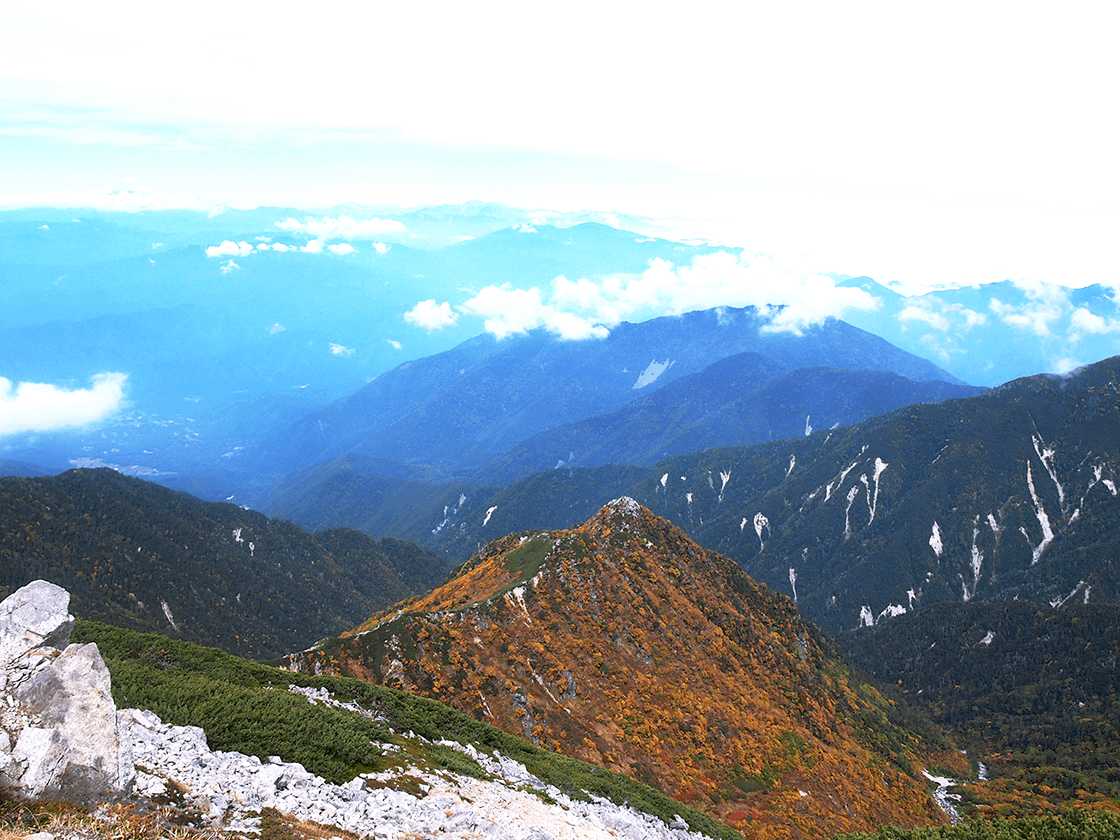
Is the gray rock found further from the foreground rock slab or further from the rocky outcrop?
the foreground rock slab

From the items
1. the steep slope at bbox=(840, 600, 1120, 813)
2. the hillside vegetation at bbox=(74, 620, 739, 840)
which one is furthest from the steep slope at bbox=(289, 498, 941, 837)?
the steep slope at bbox=(840, 600, 1120, 813)

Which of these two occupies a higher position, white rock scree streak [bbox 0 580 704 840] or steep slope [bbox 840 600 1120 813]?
white rock scree streak [bbox 0 580 704 840]

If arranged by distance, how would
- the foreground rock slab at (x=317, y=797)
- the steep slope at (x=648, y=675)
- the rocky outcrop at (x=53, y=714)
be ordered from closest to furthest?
1. the rocky outcrop at (x=53, y=714)
2. the foreground rock slab at (x=317, y=797)
3. the steep slope at (x=648, y=675)

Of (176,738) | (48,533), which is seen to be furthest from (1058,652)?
(48,533)

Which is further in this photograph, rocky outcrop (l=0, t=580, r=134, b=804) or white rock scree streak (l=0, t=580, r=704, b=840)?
white rock scree streak (l=0, t=580, r=704, b=840)

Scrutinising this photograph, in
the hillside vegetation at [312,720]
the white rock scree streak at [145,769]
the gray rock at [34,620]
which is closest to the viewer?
the white rock scree streak at [145,769]

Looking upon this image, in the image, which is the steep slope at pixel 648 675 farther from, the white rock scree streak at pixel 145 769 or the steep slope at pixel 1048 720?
the steep slope at pixel 1048 720

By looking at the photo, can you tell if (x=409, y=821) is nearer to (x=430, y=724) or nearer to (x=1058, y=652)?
(x=430, y=724)

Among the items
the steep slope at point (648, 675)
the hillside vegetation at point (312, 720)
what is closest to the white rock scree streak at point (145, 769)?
the hillside vegetation at point (312, 720)
